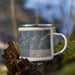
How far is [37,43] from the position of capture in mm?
881

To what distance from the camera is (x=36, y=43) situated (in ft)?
2.89

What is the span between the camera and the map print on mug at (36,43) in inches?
34.5

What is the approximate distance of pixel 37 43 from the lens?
2.89ft

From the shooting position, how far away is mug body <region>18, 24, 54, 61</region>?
88 centimetres

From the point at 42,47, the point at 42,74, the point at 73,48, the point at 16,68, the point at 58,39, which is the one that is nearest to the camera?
the point at 42,74

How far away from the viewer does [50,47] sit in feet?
2.94

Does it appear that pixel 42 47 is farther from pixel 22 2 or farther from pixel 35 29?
pixel 22 2

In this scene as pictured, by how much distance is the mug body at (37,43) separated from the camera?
2.88 feet

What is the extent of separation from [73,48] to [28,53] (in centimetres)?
29

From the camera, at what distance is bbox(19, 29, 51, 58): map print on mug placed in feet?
2.88

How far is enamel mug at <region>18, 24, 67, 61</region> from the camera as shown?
878mm

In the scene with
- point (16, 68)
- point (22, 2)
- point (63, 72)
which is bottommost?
point (16, 68)

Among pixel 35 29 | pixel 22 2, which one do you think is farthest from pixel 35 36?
pixel 22 2

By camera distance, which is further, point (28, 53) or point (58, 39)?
point (58, 39)
